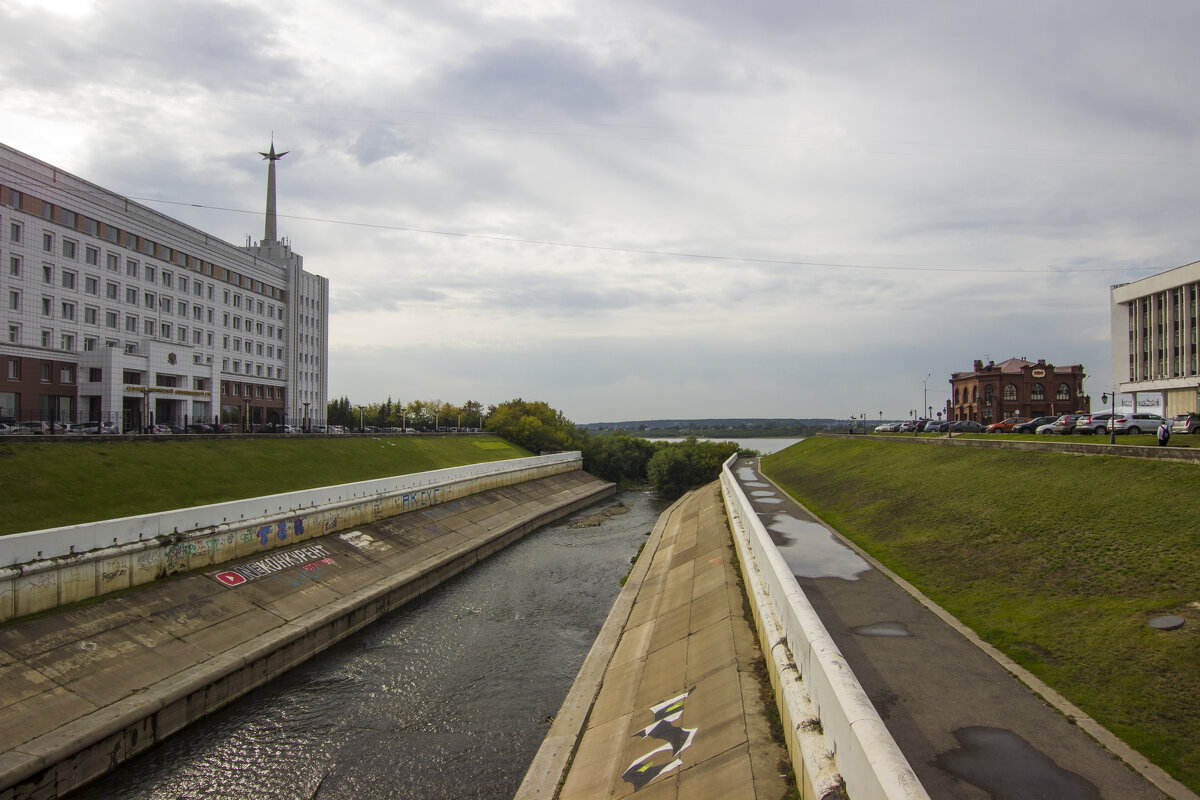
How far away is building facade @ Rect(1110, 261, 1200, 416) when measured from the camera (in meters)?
61.4

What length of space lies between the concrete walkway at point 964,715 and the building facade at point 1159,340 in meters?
65.4

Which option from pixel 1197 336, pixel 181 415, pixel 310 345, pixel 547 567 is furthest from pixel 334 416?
pixel 1197 336

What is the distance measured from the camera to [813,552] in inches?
895

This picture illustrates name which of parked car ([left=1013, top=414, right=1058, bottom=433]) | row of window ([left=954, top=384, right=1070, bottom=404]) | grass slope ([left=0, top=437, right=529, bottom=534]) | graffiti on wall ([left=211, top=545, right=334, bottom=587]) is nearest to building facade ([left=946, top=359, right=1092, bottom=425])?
row of window ([left=954, top=384, right=1070, bottom=404])

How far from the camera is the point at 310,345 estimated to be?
281 feet

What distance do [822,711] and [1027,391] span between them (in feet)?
286

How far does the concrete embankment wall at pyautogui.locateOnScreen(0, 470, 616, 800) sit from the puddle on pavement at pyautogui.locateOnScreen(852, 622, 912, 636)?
15475 mm

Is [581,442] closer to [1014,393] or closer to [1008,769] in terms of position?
[1014,393]

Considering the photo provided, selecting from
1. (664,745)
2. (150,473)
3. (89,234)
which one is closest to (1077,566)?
(664,745)

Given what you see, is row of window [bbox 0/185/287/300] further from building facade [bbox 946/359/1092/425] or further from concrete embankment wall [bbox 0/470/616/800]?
building facade [bbox 946/359/1092/425]

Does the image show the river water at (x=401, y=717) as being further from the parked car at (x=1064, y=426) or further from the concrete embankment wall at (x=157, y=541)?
the parked car at (x=1064, y=426)

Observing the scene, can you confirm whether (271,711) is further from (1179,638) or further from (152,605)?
(1179,638)

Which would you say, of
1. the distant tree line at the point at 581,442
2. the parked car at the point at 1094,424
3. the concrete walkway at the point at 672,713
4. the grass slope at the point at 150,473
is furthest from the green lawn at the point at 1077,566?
the distant tree line at the point at 581,442

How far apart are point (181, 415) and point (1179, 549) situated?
216 ft
